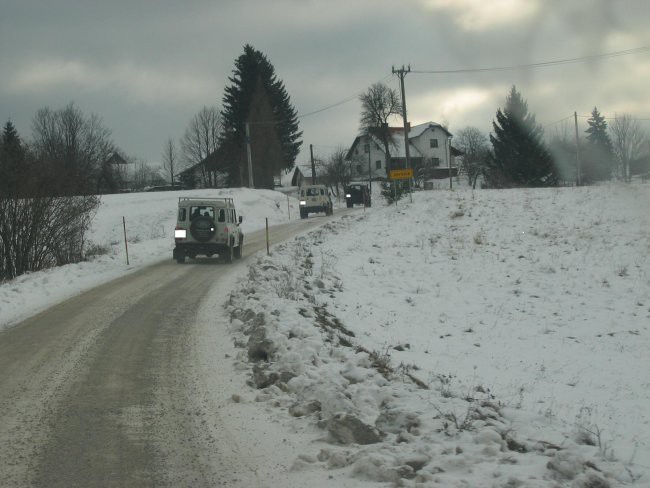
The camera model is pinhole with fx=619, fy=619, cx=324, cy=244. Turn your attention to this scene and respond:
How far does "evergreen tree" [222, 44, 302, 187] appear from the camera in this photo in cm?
6656

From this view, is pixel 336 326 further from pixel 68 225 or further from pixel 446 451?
pixel 68 225

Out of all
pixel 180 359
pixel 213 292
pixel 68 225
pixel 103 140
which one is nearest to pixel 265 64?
pixel 103 140

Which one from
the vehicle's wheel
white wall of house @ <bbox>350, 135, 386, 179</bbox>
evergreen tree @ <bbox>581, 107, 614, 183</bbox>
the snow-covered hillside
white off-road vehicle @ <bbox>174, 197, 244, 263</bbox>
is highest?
white wall of house @ <bbox>350, 135, 386, 179</bbox>

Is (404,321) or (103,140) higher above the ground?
(103,140)

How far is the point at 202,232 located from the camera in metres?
20.9

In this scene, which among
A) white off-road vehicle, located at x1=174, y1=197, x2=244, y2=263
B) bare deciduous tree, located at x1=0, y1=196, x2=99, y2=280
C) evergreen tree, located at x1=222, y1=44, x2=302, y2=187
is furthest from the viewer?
evergreen tree, located at x1=222, y1=44, x2=302, y2=187

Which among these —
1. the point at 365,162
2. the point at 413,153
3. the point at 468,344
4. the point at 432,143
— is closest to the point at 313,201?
the point at 432,143

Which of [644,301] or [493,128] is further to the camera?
[644,301]

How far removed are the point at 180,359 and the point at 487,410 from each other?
4.46m

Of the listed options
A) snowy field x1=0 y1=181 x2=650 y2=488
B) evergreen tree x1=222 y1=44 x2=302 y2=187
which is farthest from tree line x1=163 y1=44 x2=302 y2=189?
snowy field x1=0 y1=181 x2=650 y2=488

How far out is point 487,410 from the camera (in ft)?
18.6

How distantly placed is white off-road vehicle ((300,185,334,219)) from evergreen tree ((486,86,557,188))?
40213 mm

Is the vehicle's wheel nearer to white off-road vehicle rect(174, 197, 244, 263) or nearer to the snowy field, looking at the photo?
white off-road vehicle rect(174, 197, 244, 263)

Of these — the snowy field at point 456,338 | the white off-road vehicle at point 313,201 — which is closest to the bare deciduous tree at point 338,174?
the white off-road vehicle at point 313,201
